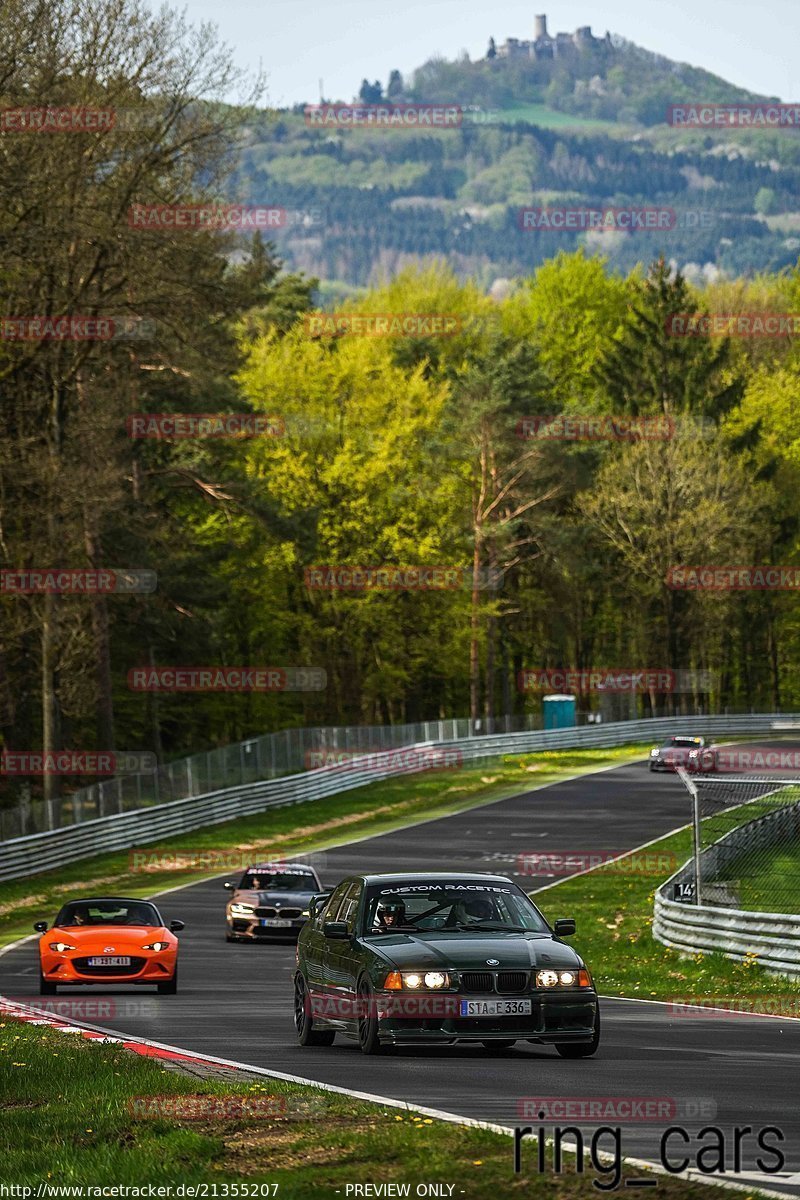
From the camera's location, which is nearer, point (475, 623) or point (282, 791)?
point (282, 791)

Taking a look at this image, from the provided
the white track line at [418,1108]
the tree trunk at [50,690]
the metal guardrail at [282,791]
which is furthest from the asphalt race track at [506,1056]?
the tree trunk at [50,690]

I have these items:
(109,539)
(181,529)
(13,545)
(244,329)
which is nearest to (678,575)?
(244,329)

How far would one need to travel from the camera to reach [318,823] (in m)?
54.4

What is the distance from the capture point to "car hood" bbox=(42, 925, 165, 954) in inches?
909

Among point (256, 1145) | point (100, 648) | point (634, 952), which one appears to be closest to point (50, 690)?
point (100, 648)

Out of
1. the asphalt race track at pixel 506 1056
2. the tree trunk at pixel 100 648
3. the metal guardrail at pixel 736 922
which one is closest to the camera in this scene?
the asphalt race track at pixel 506 1056

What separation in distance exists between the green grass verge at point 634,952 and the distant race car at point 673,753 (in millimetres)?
20091

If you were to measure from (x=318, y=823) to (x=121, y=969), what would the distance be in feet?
103

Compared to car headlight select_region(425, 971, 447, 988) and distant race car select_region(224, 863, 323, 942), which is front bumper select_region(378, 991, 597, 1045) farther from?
distant race car select_region(224, 863, 323, 942)

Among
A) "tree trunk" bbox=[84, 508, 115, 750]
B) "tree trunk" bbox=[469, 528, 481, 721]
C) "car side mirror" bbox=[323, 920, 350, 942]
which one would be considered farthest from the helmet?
"tree trunk" bbox=[469, 528, 481, 721]

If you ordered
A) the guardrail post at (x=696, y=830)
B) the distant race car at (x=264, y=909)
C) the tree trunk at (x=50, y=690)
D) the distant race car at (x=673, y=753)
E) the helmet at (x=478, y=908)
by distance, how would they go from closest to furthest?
the helmet at (x=478, y=908)
the guardrail post at (x=696, y=830)
the distant race car at (x=264, y=909)
the tree trunk at (x=50, y=690)
the distant race car at (x=673, y=753)

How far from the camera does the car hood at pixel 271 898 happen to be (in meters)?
32.6

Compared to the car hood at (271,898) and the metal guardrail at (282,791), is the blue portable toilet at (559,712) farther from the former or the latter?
the car hood at (271,898)

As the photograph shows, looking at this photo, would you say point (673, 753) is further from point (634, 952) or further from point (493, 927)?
point (493, 927)
